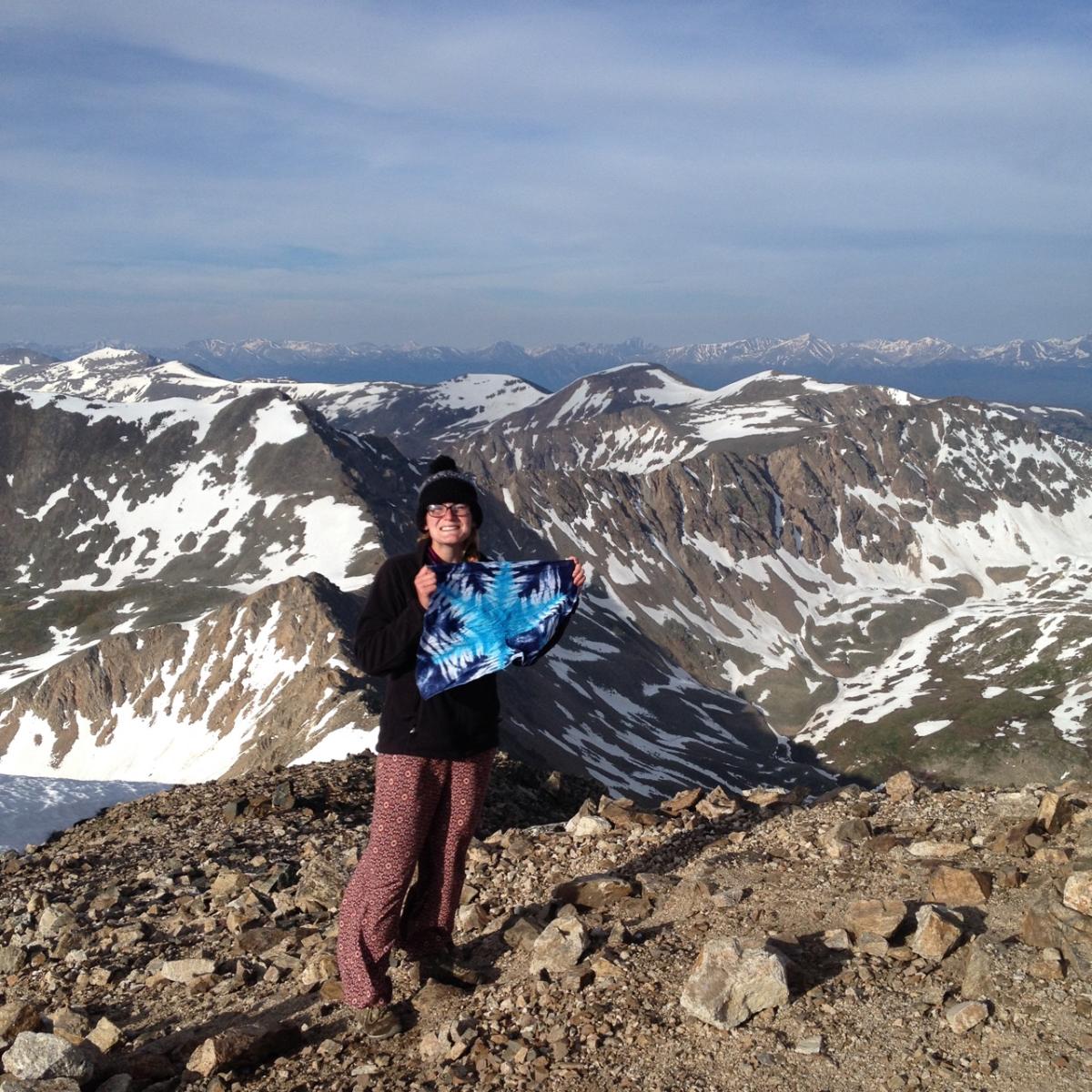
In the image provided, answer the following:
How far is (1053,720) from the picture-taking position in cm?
16062

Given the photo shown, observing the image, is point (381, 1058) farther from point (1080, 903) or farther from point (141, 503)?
point (141, 503)

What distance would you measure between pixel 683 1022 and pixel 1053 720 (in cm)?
17745

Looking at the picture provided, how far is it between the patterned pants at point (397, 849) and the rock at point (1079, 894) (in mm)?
5823

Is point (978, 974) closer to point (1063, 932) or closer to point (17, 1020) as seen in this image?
point (1063, 932)

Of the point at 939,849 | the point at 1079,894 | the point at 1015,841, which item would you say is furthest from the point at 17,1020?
the point at 1015,841

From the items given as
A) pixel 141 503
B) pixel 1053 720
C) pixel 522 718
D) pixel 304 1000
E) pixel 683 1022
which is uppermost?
pixel 683 1022

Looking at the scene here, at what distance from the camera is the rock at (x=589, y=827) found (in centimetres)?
1401

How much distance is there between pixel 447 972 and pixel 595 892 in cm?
231

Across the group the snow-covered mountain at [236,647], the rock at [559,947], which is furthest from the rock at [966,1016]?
the snow-covered mountain at [236,647]

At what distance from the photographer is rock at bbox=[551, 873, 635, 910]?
35.9 feet

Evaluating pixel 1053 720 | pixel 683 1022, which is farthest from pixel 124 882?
pixel 1053 720

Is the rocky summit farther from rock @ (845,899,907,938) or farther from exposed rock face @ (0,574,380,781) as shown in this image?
exposed rock face @ (0,574,380,781)

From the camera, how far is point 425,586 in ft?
27.9

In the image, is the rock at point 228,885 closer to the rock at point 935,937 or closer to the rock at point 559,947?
the rock at point 559,947
